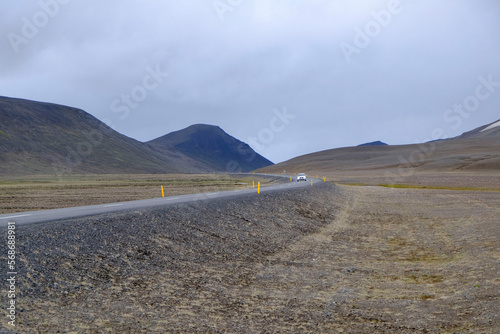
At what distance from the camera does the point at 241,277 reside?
490 inches

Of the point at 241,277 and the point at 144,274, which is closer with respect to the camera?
the point at 144,274

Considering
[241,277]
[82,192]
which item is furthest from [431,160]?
[241,277]

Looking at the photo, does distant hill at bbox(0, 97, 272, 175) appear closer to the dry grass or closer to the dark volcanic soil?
the dry grass

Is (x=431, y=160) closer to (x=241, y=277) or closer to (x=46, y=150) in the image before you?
(x=46, y=150)

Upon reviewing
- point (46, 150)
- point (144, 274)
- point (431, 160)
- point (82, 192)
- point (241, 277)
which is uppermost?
point (46, 150)

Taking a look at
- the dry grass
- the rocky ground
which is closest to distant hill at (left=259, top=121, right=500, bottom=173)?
the dry grass

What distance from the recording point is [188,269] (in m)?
12.4

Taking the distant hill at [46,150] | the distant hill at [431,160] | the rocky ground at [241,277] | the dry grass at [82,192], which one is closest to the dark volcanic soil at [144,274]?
the rocky ground at [241,277]

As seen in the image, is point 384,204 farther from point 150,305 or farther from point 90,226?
point 150,305

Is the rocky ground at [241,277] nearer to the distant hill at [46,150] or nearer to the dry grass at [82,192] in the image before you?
the dry grass at [82,192]

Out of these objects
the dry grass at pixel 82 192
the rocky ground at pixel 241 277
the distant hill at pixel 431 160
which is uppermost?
the distant hill at pixel 431 160

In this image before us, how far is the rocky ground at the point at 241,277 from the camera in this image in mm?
8508

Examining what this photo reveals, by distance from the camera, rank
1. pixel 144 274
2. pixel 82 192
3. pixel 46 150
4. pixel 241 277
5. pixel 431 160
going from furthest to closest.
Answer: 1. pixel 46 150
2. pixel 431 160
3. pixel 82 192
4. pixel 241 277
5. pixel 144 274

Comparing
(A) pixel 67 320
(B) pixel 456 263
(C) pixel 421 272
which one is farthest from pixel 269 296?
(B) pixel 456 263
